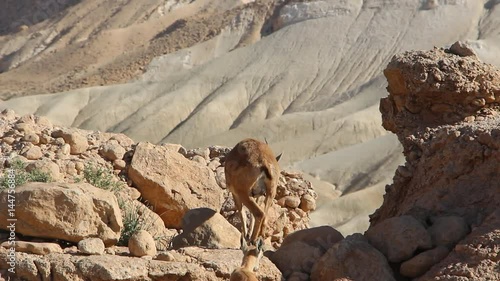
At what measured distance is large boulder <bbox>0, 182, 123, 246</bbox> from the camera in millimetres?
→ 9867

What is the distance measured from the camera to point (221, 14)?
347 feet

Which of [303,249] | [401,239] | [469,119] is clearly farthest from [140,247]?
[469,119]

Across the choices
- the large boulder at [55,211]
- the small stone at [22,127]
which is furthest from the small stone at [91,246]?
the small stone at [22,127]

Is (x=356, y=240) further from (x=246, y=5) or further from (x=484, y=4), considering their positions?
(x=246, y=5)

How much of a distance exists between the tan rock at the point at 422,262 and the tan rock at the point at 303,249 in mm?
939

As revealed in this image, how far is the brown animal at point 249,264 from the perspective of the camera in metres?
8.52

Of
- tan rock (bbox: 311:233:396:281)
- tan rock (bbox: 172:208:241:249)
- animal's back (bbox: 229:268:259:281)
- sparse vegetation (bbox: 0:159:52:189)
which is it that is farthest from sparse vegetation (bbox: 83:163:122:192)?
animal's back (bbox: 229:268:259:281)

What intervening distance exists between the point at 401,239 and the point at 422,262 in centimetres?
33

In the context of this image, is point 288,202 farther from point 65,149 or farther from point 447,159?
point 447,159

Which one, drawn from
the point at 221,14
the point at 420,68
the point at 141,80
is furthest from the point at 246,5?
the point at 420,68

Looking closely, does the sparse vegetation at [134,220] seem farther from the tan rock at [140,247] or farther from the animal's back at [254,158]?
the animal's back at [254,158]

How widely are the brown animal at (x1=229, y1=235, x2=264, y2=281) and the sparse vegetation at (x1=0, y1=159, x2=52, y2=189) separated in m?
3.15

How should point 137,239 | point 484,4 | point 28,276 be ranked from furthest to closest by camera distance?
1. point 484,4
2. point 137,239
3. point 28,276

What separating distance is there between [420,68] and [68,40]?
104 metres
